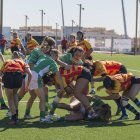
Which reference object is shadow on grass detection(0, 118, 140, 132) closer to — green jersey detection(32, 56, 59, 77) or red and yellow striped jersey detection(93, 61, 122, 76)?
green jersey detection(32, 56, 59, 77)

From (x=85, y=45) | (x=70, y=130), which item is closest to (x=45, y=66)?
(x=70, y=130)

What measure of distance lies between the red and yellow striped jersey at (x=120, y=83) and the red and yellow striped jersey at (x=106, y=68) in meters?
1.44

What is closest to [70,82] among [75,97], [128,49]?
[75,97]

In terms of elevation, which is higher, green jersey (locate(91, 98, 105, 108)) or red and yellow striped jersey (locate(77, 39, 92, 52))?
red and yellow striped jersey (locate(77, 39, 92, 52))

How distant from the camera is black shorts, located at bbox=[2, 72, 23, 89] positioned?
363 inches

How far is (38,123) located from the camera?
954 cm

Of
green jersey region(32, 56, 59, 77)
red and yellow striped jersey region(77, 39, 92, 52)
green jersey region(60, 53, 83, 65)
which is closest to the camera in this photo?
green jersey region(32, 56, 59, 77)

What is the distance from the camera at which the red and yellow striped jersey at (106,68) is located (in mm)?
11594

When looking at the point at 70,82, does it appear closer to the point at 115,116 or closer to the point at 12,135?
the point at 115,116

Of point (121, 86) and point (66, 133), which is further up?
point (121, 86)

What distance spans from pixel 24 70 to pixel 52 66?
532 millimetres

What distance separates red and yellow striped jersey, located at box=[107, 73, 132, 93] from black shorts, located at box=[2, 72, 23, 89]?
1850mm

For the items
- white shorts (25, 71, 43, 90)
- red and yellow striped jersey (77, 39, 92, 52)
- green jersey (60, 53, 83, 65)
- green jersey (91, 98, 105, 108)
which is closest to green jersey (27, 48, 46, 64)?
white shorts (25, 71, 43, 90)

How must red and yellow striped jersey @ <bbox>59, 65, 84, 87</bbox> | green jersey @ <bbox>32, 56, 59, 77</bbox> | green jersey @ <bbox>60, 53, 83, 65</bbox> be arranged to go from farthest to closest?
1. green jersey @ <bbox>60, 53, 83, 65</bbox>
2. red and yellow striped jersey @ <bbox>59, 65, 84, 87</bbox>
3. green jersey @ <bbox>32, 56, 59, 77</bbox>
